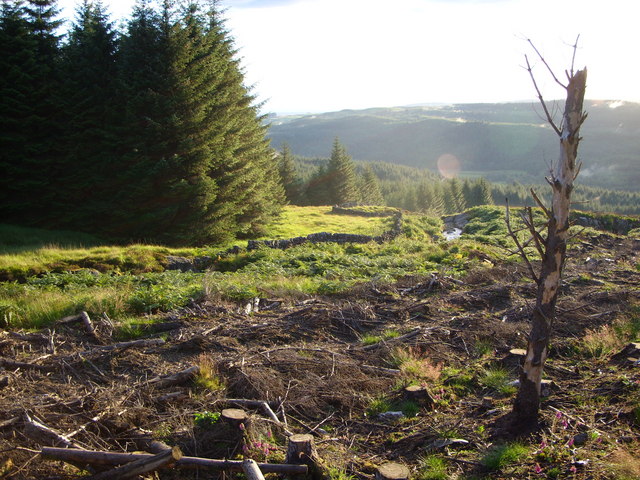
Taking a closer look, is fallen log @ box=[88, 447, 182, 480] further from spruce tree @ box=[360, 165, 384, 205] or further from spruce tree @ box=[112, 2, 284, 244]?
spruce tree @ box=[360, 165, 384, 205]

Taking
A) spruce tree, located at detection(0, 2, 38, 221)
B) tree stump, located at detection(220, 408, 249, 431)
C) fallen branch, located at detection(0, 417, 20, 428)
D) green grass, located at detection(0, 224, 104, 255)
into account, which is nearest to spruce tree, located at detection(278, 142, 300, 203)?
spruce tree, located at detection(0, 2, 38, 221)

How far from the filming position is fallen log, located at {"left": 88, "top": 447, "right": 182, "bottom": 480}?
12.7 ft

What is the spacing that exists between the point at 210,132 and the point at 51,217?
34.6 feet

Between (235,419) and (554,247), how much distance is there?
3.87 meters

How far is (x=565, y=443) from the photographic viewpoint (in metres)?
4.47

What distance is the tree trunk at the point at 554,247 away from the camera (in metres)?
4.39

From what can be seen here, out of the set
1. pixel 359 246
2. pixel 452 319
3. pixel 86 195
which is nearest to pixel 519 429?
pixel 452 319

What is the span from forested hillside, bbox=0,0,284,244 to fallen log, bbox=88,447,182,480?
18422 mm

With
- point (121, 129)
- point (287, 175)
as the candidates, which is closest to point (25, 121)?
point (121, 129)

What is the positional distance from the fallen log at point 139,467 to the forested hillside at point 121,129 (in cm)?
1842

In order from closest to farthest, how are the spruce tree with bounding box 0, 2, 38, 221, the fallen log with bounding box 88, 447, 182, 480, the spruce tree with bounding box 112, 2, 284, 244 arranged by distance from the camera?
the fallen log with bounding box 88, 447, 182, 480 → the spruce tree with bounding box 112, 2, 284, 244 → the spruce tree with bounding box 0, 2, 38, 221

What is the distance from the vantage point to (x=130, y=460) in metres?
4.04

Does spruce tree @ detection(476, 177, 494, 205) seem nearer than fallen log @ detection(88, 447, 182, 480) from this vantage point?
No

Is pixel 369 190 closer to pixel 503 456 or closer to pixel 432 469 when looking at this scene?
pixel 503 456
